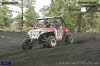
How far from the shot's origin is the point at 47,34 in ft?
29.1

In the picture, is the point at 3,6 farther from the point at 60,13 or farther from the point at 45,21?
the point at 45,21

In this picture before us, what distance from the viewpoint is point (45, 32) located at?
8.20m

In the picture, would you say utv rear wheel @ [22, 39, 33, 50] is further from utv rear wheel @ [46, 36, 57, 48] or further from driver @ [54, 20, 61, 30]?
driver @ [54, 20, 61, 30]

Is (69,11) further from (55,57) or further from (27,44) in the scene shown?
(55,57)

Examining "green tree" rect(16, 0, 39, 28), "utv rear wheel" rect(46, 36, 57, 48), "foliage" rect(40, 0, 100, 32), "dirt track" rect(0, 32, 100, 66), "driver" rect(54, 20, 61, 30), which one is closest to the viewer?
"dirt track" rect(0, 32, 100, 66)

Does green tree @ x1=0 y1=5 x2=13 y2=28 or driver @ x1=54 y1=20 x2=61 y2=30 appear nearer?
driver @ x1=54 y1=20 x2=61 y2=30

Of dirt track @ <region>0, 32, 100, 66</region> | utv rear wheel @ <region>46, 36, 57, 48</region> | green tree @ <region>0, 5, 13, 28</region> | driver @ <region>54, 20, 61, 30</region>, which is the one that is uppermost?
green tree @ <region>0, 5, 13, 28</region>

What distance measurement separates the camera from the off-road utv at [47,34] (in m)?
8.09

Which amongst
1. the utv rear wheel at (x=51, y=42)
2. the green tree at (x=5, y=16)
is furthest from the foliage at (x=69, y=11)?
the utv rear wheel at (x=51, y=42)

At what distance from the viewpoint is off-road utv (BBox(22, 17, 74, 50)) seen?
8.09m

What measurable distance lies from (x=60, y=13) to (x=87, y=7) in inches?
162

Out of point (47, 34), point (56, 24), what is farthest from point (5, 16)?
point (47, 34)

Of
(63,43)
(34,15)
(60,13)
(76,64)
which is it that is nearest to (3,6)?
(34,15)

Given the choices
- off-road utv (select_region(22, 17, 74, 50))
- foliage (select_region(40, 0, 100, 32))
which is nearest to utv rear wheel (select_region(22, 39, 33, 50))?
off-road utv (select_region(22, 17, 74, 50))
